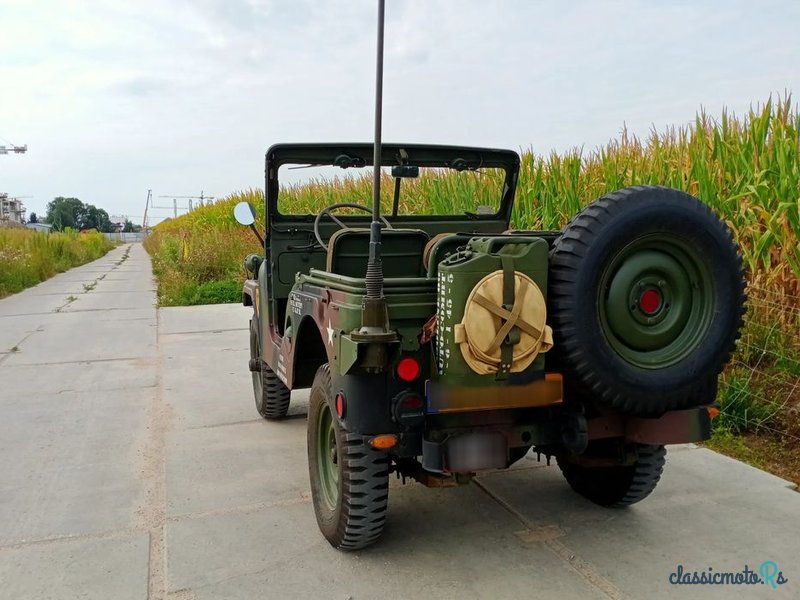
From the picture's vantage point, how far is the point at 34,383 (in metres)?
6.50

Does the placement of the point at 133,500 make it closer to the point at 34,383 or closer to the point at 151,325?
the point at 34,383

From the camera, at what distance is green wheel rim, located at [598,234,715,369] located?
100 inches

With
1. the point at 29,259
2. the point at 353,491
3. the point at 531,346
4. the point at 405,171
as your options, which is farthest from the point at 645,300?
the point at 29,259

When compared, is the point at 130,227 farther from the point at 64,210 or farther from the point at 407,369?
the point at 407,369

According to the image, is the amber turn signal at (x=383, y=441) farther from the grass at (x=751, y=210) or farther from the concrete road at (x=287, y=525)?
the grass at (x=751, y=210)

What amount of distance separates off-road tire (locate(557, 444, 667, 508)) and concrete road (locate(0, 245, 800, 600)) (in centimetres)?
7

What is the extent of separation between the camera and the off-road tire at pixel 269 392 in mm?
5020

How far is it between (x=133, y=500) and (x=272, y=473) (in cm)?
80

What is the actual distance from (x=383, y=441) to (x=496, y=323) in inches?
25.2

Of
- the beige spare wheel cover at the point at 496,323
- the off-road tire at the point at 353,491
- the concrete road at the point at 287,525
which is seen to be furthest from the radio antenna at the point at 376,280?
the concrete road at the point at 287,525

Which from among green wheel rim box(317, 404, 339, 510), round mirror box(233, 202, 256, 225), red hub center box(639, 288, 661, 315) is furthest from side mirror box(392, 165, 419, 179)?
red hub center box(639, 288, 661, 315)

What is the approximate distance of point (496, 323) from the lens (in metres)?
2.42

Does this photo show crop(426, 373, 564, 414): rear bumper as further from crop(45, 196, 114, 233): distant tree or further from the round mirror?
crop(45, 196, 114, 233): distant tree

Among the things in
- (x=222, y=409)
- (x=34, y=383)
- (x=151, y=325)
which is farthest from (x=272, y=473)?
(x=151, y=325)
